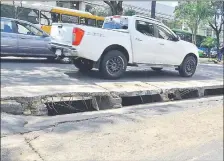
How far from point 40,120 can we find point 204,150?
2.50 meters

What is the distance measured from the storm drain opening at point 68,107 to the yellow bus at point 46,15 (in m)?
6.47

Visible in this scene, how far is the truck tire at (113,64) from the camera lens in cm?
779

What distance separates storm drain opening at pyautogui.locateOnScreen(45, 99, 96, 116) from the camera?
5695 mm

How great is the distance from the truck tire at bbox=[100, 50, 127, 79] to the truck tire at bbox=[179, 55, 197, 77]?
2.35 metres

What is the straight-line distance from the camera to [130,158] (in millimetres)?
3818

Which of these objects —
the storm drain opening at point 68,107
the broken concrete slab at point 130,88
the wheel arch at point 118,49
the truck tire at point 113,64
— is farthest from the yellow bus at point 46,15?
the storm drain opening at point 68,107

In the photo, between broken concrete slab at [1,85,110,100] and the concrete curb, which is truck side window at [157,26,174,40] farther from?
Result: broken concrete slab at [1,85,110,100]

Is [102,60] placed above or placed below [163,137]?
above

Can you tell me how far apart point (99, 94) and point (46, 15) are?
8.25 m

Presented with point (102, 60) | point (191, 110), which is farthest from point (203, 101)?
point (102, 60)

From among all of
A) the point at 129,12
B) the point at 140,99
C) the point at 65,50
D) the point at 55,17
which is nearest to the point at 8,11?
the point at 55,17

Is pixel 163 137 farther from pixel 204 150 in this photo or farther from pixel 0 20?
pixel 0 20

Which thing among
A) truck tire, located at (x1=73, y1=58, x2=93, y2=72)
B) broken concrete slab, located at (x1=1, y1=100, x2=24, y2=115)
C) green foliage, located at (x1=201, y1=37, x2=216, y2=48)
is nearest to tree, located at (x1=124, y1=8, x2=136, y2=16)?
truck tire, located at (x1=73, y1=58, x2=93, y2=72)

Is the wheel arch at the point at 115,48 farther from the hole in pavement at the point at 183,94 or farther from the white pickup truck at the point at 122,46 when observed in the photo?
the hole in pavement at the point at 183,94
